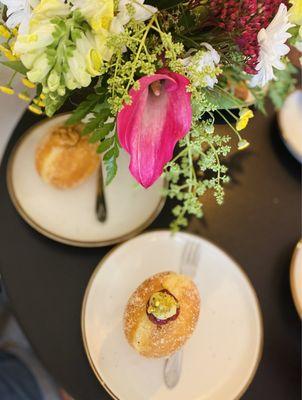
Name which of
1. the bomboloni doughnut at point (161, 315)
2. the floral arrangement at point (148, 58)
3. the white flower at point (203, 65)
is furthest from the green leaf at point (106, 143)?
the bomboloni doughnut at point (161, 315)

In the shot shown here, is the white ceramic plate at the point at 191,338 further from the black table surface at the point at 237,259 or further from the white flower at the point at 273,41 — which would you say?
the white flower at the point at 273,41

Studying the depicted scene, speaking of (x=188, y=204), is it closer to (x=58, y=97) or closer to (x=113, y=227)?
(x=113, y=227)

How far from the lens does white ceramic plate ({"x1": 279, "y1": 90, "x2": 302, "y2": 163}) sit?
87cm

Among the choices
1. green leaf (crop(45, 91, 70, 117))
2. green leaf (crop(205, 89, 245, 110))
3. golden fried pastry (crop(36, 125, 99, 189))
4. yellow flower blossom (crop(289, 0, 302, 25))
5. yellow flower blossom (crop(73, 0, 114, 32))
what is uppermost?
yellow flower blossom (crop(73, 0, 114, 32))

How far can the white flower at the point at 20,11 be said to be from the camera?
47cm

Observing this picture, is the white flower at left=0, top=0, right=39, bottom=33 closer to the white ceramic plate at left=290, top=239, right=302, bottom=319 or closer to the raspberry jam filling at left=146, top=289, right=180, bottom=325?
the raspberry jam filling at left=146, top=289, right=180, bottom=325

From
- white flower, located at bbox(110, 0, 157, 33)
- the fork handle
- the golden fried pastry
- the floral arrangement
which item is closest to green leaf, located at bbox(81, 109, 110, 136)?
the floral arrangement

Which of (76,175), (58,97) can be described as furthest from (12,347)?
(58,97)

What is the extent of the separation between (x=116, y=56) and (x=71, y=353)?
46cm

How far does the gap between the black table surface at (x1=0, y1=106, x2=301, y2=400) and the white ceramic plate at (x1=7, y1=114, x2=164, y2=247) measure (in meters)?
0.02

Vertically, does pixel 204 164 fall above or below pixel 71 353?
above

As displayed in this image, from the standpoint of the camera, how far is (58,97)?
55cm

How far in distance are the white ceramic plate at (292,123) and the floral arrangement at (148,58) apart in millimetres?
325

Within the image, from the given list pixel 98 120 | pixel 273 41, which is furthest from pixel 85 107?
pixel 273 41
